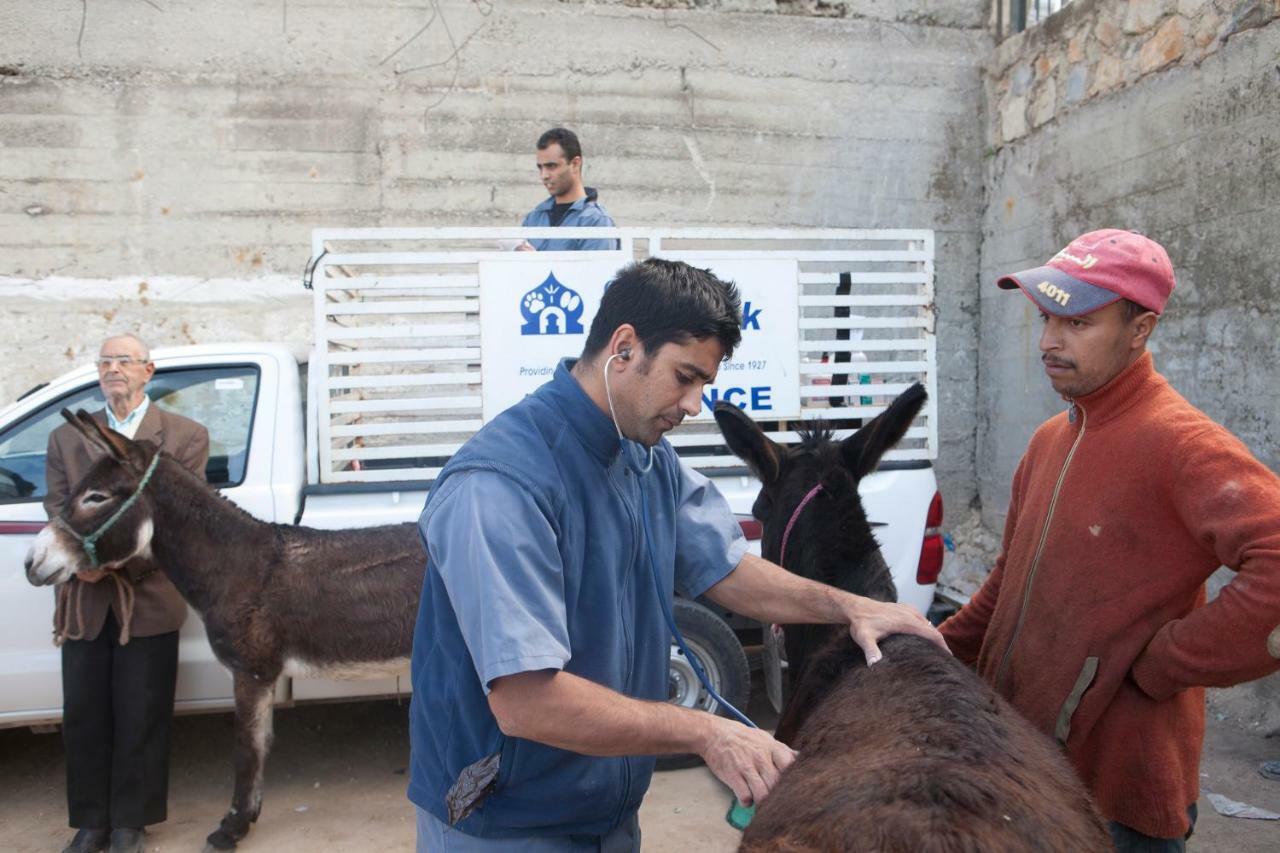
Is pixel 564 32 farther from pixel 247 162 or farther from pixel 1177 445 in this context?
pixel 1177 445

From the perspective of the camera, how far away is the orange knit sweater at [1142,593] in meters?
1.92

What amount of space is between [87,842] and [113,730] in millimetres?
478

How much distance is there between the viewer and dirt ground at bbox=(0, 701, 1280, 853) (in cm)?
434

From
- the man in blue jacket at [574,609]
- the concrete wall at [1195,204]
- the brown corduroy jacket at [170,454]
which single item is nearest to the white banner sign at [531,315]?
the brown corduroy jacket at [170,454]

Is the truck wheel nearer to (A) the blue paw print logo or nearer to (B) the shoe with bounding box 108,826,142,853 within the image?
(A) the blue paw print logo

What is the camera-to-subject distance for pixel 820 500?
2623mm

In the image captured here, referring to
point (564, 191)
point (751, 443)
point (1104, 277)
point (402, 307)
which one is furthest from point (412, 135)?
point (1104, 277)

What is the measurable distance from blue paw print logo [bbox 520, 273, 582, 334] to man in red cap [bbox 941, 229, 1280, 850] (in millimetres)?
2843

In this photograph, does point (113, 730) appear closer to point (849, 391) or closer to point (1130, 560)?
point (849, 391)

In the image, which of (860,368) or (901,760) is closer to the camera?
(901,760)

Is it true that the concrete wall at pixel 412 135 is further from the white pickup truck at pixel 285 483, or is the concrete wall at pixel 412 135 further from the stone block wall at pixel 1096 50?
the white pickup truck at pixel 285 483

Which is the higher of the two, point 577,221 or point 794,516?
point 577,221

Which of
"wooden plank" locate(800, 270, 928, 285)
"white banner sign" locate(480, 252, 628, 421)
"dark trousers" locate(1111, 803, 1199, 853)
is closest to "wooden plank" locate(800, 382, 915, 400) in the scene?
"wooden plank" locate(800, 270, 928, 285)

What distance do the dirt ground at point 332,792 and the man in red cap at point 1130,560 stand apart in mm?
2506
